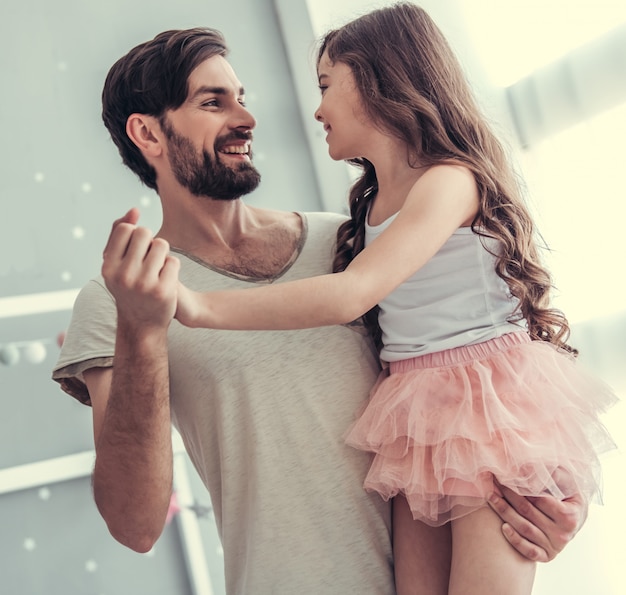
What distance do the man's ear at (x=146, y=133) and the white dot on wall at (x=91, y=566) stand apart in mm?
986

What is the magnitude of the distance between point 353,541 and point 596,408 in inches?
15.2

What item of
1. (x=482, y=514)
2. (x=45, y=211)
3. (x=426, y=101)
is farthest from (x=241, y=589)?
(x=45, y=211)

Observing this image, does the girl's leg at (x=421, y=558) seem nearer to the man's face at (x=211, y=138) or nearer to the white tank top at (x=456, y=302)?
the white tank top at (x=456, y=302)

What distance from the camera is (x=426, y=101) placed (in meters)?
1.23

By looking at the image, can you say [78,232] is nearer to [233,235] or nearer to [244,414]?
[233,235]

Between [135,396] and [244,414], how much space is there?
19 centimetres

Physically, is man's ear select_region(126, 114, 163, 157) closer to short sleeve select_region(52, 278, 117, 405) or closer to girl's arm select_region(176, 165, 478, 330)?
short sleeve select_region(52, 278, 117, 405)

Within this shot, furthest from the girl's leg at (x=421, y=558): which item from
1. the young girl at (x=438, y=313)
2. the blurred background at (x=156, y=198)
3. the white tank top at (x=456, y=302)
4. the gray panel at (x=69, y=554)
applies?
the gray panel at (x=69, y=554)

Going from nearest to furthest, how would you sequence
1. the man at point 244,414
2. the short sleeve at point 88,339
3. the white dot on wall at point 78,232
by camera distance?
the man at point 244,414, the short sleeve at point 88,339, the white dot on wall at point 78,232

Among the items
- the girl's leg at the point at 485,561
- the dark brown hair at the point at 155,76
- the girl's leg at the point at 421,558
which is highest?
the dark brown hair at the point at 155,76

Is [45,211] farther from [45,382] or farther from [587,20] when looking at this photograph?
[587,20]

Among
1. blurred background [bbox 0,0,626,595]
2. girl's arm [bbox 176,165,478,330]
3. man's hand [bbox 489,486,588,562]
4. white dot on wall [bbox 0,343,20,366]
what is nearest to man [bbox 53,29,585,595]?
man's hand [bbox 489,486,588,562]

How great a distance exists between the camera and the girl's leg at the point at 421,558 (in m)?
1.09

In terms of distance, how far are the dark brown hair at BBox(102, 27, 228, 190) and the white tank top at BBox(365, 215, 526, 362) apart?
1.66ft
